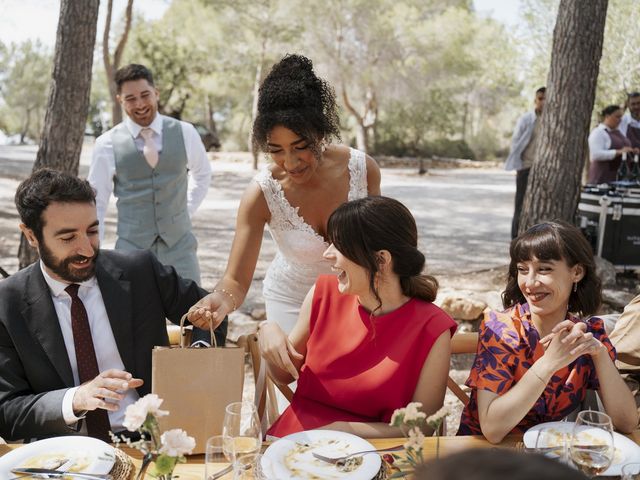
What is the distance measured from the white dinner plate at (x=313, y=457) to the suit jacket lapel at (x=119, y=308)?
0.84 meters

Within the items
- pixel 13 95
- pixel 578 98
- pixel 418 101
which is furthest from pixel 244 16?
pixel 13 95

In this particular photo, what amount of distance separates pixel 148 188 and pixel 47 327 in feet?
6.20

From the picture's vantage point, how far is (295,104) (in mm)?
2488

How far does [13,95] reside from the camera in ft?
159

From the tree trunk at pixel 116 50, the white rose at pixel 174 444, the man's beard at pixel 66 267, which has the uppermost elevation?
the tree trunk at pixel 116 50

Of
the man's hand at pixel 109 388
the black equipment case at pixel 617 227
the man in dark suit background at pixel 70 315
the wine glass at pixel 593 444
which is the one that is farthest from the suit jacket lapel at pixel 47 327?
the black equipment case at pixel 617 227

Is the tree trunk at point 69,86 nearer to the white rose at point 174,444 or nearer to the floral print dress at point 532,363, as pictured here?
the floral print dress at point 532,363

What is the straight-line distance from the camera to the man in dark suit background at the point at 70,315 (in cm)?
199

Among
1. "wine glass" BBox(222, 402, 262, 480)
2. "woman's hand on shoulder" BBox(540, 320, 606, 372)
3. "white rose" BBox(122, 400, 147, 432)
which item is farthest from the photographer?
"woman's hand on shoulder" BBox(540, 320, 606, 372)

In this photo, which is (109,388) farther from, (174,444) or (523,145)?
(523,145)

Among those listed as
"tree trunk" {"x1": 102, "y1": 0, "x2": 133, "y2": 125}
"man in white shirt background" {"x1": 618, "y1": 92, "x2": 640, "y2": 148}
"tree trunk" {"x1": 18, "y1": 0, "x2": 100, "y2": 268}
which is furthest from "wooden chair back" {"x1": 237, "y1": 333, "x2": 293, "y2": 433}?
"tree trunk" {"x1": 102, "y1": 0, "x2": 133, "y2": 125}

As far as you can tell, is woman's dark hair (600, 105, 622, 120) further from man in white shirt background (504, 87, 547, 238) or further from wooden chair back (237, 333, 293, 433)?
wooden chair back (237, 333, 293, 433)

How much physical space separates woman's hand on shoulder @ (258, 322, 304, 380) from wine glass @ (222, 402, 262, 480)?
0.60m

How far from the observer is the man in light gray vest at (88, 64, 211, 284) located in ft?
12.5
